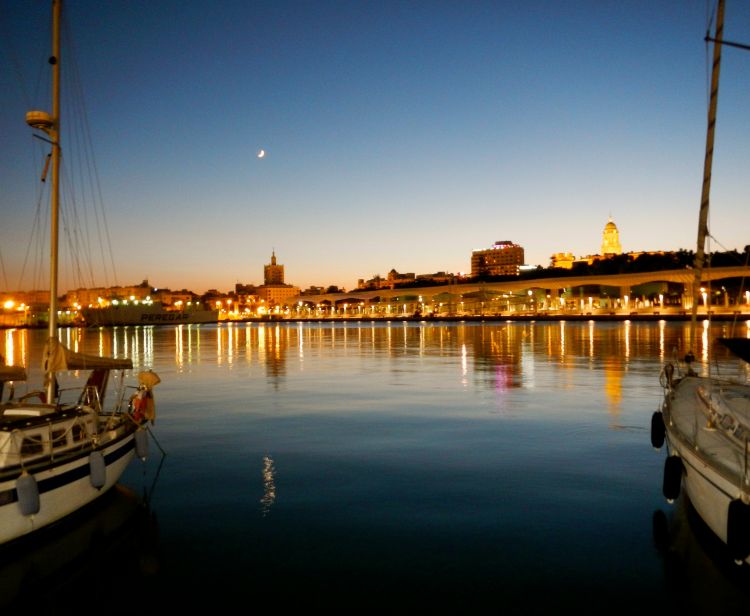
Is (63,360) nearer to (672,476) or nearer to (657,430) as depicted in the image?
(672,476)

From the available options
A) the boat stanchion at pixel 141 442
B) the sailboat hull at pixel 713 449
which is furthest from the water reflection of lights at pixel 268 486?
the sailboat hull at pixel 713 449

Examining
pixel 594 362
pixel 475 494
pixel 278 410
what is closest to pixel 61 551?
pixel 475 494

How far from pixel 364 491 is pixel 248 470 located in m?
3.74

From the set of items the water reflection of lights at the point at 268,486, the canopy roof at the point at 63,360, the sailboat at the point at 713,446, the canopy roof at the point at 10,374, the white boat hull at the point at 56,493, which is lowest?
the water reflection of lights at the point at 268,486

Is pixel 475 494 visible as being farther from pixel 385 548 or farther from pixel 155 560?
pixel 155 560

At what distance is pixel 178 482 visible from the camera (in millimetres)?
16641

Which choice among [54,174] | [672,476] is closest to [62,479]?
[54,174]

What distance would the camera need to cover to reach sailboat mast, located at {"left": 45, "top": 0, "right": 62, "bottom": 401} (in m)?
17.0

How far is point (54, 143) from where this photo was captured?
17.6 m

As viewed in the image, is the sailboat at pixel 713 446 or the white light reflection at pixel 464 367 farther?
the white light reflection at pixel 464 367

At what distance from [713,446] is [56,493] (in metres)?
11.8

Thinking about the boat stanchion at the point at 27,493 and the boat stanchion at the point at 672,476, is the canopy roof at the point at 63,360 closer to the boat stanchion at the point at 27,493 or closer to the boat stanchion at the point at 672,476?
the boat stanchion at the point at 27,493

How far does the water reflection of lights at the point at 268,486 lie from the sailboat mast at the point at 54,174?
566 cm

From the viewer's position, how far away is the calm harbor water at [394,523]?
34.1 ft
